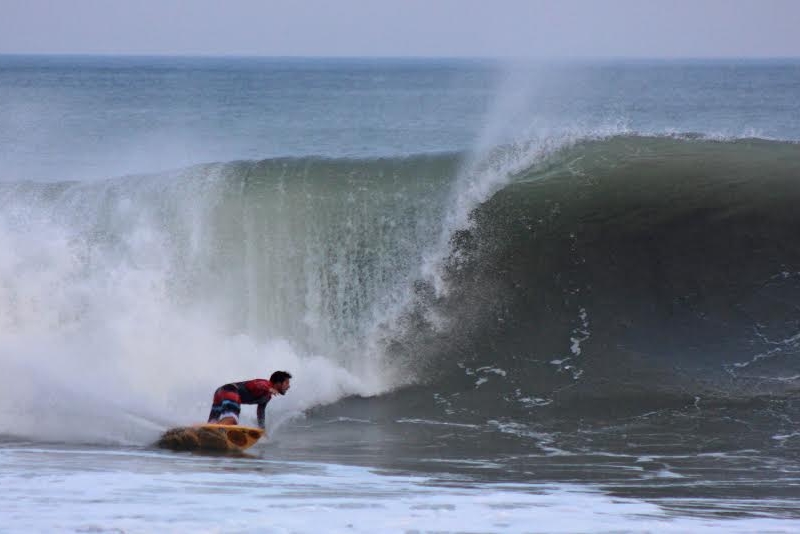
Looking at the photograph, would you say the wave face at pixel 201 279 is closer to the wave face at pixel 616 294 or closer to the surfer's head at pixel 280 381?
the wave face at pixel 616 294

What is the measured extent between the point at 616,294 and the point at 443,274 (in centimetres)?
203

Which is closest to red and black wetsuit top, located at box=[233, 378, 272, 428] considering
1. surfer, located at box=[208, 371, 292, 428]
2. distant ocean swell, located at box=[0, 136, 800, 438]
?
surfer, located at box=[208, 371, 292, 428]

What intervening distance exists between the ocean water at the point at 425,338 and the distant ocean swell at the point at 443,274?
1.4 inches

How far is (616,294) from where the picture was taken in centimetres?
1235

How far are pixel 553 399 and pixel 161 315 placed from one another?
4.53 meters

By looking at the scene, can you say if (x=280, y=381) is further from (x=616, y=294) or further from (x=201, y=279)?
(x=616, y=294)

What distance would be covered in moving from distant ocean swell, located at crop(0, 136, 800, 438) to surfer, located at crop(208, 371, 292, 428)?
237 centimetres

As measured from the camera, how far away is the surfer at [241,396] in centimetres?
848

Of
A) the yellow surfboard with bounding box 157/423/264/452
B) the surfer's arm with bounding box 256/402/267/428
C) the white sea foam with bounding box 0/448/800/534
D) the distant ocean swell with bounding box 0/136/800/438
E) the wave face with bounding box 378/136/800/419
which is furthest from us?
the distant ocean swell with bounding box 0/136/800/438

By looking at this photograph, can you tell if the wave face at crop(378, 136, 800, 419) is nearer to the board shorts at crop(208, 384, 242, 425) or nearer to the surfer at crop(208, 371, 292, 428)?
the surfer at crop(208, 371, 292, 428)

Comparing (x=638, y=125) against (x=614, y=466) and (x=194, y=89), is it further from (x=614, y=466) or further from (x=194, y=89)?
(x=194, y=89)

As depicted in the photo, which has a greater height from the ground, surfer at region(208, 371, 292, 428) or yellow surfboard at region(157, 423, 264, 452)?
surfer at region(208, 371, 292, 428)

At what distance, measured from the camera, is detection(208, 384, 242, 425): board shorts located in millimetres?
8469

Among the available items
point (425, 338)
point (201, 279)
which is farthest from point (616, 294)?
point (201, 279)
